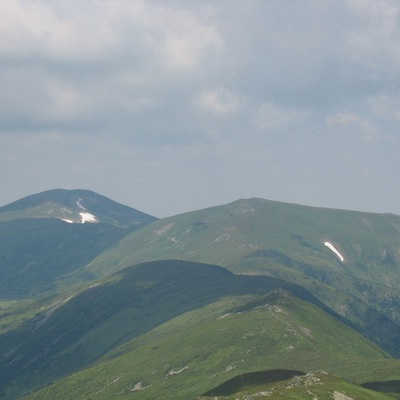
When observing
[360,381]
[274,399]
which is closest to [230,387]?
[360,381]

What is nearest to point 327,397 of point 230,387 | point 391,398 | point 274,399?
point 274,399

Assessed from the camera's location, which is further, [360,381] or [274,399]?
[360,381]

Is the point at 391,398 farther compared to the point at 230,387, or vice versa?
the point at 230,387

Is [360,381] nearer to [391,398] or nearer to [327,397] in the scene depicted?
[391,398]

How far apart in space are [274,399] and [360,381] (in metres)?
75.9

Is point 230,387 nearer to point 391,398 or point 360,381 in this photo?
point 360,381

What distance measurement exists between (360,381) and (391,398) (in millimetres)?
37738

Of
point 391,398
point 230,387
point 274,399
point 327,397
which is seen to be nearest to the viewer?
point 274,399

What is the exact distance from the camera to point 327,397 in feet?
461

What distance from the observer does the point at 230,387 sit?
194 m

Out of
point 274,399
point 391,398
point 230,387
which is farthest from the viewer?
point 230,387

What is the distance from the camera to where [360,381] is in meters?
198

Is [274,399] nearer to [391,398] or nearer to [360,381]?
[391,398]

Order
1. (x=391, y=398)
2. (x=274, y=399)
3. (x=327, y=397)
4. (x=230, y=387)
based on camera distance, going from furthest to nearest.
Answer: (x=230, y=387)
(x=391, y=398)
(x=327, y=397)
(x=274, y=399)
